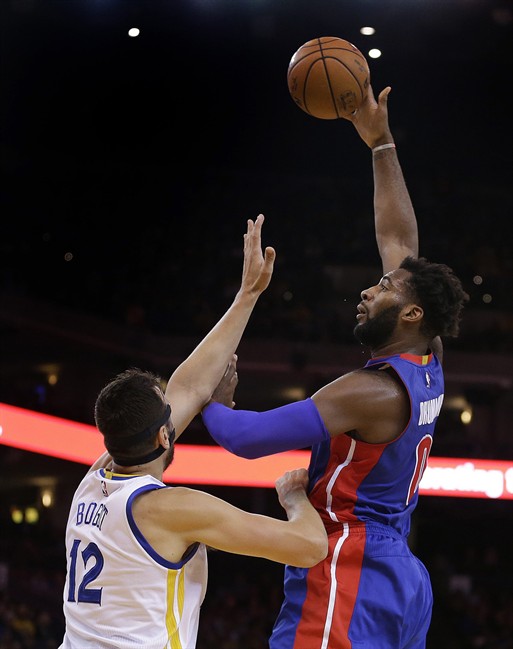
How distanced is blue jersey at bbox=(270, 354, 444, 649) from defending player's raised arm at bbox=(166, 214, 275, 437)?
0.45m

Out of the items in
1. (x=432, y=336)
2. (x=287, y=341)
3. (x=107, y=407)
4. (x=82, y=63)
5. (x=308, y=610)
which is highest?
(x=107, y=407)

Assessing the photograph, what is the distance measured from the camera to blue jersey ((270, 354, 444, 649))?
314 cm

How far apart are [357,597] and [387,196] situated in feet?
5.41

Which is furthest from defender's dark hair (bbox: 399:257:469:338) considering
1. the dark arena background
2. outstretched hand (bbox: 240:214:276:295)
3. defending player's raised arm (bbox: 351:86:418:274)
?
the dark arena background

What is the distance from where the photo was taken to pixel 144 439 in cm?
277

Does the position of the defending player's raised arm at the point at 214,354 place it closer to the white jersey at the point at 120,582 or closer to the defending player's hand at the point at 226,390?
the defending player's hand at the point at 226,390

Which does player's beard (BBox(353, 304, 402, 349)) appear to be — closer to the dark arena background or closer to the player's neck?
the player's neck

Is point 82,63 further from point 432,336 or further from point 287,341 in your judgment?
point 432,336

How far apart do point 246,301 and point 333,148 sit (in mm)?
13383

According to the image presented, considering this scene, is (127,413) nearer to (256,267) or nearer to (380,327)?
(256,267)

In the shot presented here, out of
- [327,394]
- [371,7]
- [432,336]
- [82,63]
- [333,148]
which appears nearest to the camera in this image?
[327,394]

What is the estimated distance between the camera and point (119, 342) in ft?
48.7

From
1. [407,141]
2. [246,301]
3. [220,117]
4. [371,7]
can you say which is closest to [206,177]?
[220,117]

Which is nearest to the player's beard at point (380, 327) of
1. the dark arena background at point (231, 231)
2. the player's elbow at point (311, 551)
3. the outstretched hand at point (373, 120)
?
the player's elbow at point (311, 551)
